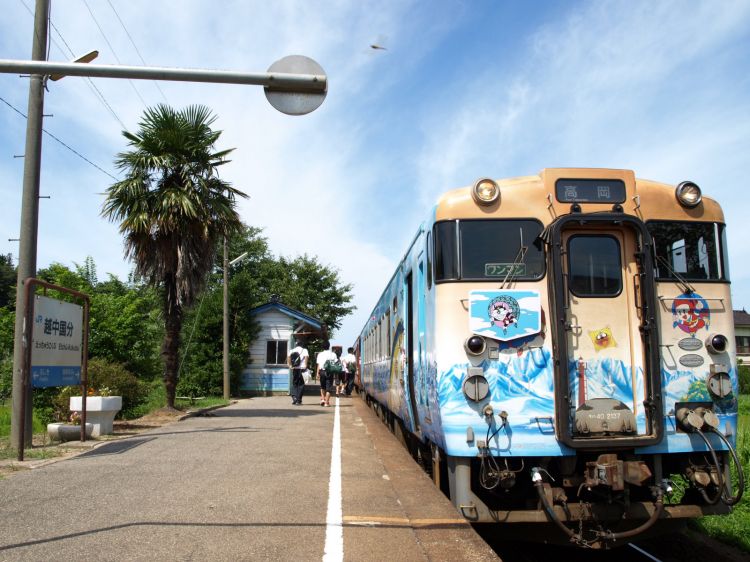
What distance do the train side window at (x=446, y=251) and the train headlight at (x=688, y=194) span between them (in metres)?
2.13

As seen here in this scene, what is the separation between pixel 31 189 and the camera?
9.95m

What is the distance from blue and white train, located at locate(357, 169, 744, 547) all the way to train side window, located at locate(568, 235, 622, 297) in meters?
0.01

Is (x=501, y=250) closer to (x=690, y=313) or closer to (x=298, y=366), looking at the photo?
(x=690, y=313)

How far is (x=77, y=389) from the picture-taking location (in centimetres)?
1222

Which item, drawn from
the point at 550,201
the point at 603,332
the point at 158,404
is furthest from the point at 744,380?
the point at 550,201

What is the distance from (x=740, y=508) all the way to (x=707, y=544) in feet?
5.01

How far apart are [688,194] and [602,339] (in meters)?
1.63

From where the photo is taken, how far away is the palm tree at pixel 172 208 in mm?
15016

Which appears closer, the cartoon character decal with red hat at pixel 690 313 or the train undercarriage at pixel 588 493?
the train undercarriage at pixel 588 493

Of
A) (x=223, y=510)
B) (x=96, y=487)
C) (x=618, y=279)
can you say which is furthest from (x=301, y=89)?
(x=96, y=487)

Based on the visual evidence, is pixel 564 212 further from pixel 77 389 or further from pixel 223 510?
pixel 77 389

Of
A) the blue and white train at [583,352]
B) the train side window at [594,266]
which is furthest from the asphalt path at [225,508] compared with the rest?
the train side window at [594,266]

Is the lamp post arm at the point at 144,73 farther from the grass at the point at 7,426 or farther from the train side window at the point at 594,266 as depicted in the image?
the grass at the point at 7,426

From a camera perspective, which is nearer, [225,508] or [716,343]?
[716,343]
